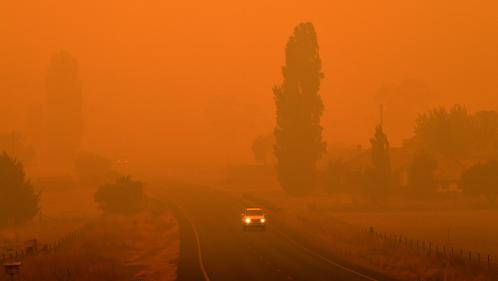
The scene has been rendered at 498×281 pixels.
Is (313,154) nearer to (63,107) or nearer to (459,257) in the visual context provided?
(459,257)

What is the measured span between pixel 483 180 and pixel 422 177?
7603mm

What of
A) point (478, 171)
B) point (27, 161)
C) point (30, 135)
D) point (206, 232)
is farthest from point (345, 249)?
point (30, 135)

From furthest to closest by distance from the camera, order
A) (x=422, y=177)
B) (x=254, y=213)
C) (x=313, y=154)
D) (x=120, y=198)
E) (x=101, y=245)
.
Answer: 1. (x=313, y=154)
2. (x=422, y=177)
3. (x=120, y=198)
4. (x=254, y=213)
5. (x=101, y=245)

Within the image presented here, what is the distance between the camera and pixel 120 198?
6097cm

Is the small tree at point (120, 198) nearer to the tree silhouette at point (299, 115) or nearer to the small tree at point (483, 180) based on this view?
the tree silhouette at point (299, 115)

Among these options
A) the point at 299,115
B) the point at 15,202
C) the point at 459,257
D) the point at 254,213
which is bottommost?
the point at 459,257

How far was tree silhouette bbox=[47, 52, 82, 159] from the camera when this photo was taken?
139 meters

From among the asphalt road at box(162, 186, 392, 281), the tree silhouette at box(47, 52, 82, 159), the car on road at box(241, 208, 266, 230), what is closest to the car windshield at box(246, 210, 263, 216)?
the car on road at box(241, 208, 266, 230)

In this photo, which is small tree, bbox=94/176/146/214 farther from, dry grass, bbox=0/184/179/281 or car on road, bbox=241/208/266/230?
car on road, bbox=241/208/266/230

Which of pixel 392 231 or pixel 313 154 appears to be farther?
pixel 313 154

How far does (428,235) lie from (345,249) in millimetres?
10379

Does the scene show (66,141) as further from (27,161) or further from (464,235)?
(464,235)

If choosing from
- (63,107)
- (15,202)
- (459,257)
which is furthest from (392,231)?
(63,107)

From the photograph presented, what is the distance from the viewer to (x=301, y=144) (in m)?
74.4
